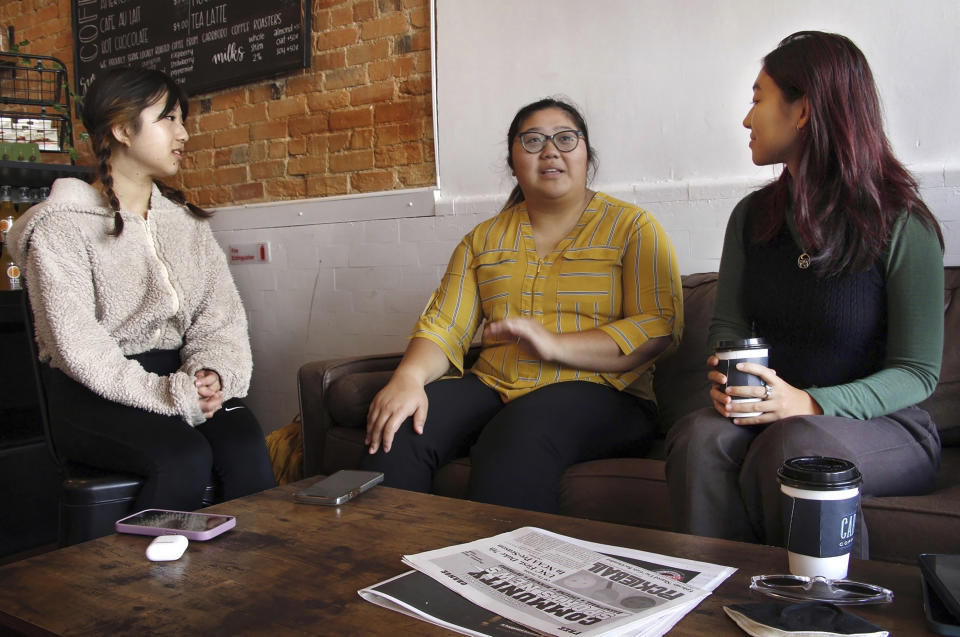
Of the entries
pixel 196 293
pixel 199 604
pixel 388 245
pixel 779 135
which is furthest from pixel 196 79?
pixel 199 604

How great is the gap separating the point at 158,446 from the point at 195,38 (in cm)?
227

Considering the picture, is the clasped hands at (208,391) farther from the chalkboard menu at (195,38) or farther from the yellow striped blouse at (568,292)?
the chalkboard menu at (195,38)

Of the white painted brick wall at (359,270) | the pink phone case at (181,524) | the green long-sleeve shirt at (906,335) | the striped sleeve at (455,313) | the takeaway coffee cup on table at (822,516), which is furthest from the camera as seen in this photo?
the white painted brick wall at (359,270)

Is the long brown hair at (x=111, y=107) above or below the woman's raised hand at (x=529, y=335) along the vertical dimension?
above

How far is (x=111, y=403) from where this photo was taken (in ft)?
5.91

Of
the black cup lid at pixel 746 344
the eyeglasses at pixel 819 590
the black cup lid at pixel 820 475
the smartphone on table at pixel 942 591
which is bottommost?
the eyeglasses at pixel 819 590

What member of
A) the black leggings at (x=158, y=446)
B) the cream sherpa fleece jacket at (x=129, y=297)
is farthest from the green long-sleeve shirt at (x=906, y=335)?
the cream sherpa fleece jacket at (x=129, y=297)

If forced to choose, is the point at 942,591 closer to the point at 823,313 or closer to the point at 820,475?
the point at 820,475

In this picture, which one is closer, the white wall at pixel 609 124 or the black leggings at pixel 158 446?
the black leggings at pixel 158 446

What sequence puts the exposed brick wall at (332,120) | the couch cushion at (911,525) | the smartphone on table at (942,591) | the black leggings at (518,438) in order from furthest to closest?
the exposed brick wall at (332,120) < the black leggings at (518,438) < the couch cushion at (911,525) < the smartphone on table at (942,591)

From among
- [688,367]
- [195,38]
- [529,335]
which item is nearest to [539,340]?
[529,335]

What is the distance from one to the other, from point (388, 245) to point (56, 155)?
51.4 inches

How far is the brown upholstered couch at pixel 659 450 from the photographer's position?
1270mm

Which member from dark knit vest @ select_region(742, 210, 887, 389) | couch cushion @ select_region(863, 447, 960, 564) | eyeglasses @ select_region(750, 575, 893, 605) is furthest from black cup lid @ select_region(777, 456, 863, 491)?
dark knit vest @ select_region(742, 210, 887, 389)
